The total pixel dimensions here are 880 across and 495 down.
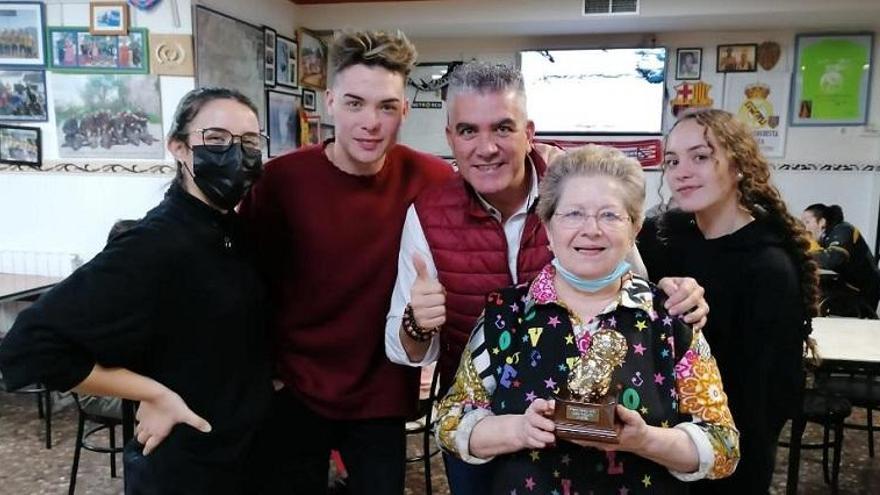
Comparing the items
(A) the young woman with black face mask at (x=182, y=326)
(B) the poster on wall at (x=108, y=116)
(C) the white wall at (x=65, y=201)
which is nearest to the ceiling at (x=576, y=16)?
(C) the white wall at (x=65, y=201)

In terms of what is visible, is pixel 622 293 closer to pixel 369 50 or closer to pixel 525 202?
pixel 525 202

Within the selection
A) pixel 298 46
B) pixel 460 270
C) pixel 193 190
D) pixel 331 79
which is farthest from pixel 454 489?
pixel 298 46

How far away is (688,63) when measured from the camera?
584 cm

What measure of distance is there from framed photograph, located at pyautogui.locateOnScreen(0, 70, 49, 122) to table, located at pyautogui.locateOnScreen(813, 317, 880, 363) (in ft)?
15.1

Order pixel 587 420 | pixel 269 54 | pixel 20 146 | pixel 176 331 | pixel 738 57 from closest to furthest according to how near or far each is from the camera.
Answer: pixel 587 420
pixel 176 331
pixel 20 146
pixel 269 54
pixel 738 57

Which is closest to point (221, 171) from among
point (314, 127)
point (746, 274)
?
point (746, 274)

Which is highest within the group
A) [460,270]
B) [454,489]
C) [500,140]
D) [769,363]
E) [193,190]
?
[500,140]

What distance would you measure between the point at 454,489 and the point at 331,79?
111cm

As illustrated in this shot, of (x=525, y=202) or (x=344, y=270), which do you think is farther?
(x=344, y=270)

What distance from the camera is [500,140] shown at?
151 cm

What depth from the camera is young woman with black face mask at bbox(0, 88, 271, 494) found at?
4.13 feet

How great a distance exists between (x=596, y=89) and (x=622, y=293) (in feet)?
16.8

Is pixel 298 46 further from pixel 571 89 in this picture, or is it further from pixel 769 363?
pixel 769 363

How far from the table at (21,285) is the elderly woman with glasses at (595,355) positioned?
319 centimetres
